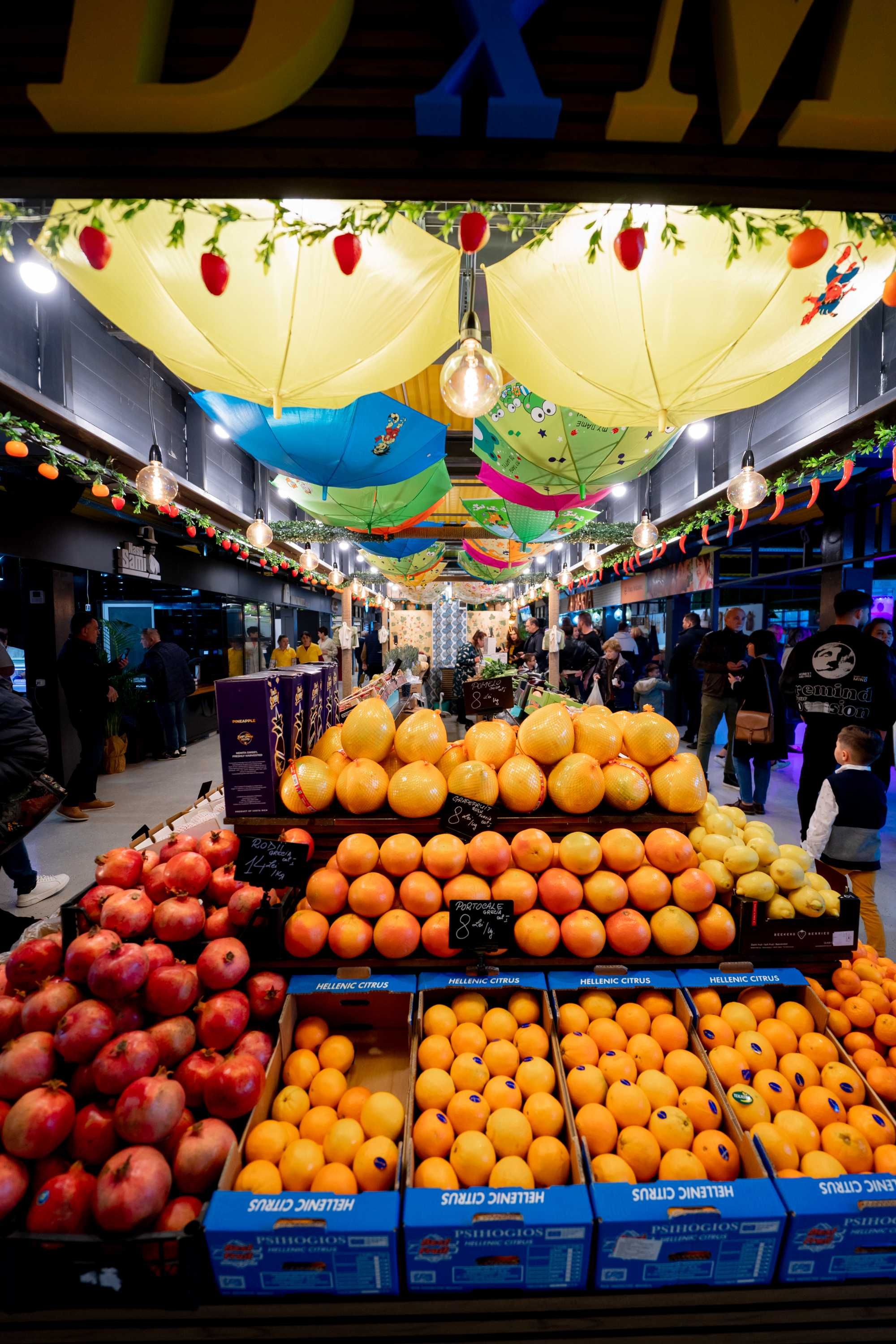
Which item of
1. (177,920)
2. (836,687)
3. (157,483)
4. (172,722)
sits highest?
(157,483)

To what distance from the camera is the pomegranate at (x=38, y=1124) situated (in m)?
1.25

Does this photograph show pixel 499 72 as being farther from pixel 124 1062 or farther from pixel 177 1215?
pixel 177 1215

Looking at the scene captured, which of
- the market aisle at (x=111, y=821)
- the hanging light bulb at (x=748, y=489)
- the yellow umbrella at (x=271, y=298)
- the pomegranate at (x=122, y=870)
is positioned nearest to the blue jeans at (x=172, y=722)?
the market aisle at (x=111, y=821)

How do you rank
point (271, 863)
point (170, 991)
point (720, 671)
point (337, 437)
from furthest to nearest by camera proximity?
1. point (720, 671)
2. point (337, 437)
3. point (271, 863)
4. point (170, 991)

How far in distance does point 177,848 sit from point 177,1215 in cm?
104

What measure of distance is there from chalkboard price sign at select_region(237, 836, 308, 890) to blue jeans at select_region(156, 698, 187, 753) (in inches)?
292

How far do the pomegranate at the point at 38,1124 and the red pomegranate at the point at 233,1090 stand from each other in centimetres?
31

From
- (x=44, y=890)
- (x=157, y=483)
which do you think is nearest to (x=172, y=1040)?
(x=44, y=890)

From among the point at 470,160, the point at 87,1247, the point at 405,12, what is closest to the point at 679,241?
the point at 470,160

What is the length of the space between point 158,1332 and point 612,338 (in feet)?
10.2

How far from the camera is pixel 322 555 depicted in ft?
49.0

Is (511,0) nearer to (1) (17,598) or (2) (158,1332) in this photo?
(2) (158,1332)

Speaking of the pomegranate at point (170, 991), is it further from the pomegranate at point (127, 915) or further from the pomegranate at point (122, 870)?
the pomegranate at point (122, 870)

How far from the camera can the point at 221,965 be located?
1.60 metres
